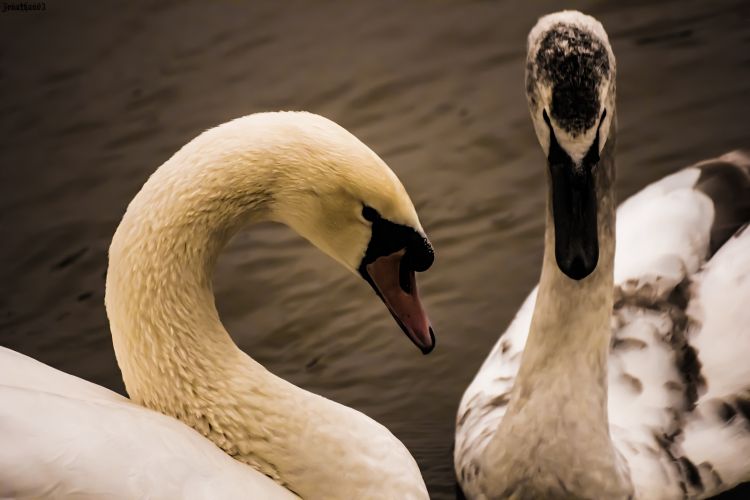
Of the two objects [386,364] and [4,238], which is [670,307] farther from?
[4,238]

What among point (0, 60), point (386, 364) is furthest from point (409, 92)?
point (0, 60)

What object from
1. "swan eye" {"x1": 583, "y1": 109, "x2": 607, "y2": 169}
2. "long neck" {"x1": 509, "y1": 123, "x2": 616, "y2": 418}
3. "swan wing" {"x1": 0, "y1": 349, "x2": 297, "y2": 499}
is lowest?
"long neck" {"x1": 509, "y1": 123, "x2": 616, "y2": 418}

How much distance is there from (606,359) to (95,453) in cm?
133

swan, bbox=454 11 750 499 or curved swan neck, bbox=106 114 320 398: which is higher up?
curved swan neck, bbox=106 114 320 398

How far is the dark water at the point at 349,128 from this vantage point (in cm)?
387

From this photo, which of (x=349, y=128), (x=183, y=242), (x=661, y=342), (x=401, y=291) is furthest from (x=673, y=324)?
(x=349, y=128)

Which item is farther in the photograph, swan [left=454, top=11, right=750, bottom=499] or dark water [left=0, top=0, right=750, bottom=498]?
dark water [left=0, top=0, right=750, bottom=498]

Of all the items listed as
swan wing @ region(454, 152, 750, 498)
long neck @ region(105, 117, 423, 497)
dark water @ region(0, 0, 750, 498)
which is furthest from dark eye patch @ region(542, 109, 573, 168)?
dark water @ region(0, 0, 750, 498)

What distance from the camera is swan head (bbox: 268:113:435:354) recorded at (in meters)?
2.35

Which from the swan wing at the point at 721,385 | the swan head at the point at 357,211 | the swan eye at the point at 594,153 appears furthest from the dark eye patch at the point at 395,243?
the swan wing at the point at 721,385

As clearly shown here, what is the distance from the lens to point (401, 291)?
263cm

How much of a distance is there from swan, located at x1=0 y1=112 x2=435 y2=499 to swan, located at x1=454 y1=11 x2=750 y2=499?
33 centimetres

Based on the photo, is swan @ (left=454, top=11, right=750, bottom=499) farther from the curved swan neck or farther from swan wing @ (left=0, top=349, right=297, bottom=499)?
swan wing @ (left=0, top=349, right=297, bottom=499)

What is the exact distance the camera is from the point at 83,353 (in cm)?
399
